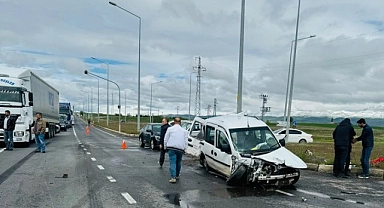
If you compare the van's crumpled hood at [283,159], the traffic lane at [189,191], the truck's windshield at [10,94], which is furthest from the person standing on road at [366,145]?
the truck's windshield at [10,94]

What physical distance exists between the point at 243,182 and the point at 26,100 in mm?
15134

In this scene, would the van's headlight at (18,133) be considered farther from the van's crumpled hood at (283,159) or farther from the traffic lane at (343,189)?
the van's crumpled hood at (283,159)

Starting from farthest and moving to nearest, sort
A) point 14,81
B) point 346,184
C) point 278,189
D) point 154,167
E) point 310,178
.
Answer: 1. point 14,81
2. point 154,167
3. point 310,178
4. point 346,184
5. point 278,189

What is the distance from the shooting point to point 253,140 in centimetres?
1069

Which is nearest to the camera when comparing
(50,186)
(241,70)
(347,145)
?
(50,186)

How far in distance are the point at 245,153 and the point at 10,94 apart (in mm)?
14773

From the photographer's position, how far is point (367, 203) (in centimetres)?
801

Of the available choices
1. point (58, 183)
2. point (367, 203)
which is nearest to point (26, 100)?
point (58, 183)

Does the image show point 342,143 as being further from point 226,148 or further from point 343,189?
point 226,148

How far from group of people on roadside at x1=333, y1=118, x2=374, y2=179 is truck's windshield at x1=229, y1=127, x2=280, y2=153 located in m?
2.19

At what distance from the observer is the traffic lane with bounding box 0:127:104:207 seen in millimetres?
7446

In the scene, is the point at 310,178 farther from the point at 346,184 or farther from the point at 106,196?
the point at 106,196

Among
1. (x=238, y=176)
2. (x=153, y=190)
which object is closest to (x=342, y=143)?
(x=238, y=176)

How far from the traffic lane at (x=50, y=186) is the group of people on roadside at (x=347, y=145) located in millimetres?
6982
